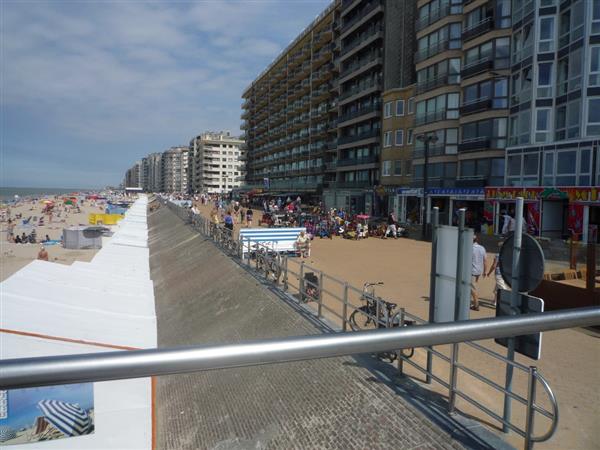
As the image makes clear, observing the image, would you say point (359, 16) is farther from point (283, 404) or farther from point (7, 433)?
point (7, 433)

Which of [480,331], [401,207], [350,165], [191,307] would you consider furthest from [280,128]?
[480,331]

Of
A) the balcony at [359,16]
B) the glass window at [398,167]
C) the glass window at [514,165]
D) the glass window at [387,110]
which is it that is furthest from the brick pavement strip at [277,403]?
the balcony at [359,16]

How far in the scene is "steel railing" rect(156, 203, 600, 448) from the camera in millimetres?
1467

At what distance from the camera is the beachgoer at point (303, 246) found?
1780cm

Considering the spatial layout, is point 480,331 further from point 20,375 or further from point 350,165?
point 350,165

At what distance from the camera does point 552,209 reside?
25.4 m

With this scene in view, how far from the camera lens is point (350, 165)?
51125 millimetres

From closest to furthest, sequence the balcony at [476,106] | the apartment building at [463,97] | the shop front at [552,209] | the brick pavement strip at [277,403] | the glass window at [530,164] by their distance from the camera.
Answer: the brick pavement strip at [277,403] → the shop front at [552,209] → the glass window at [530,164] → the apartment building at [463,97] → the balcony at [476,106]

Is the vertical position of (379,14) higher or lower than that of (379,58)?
higher

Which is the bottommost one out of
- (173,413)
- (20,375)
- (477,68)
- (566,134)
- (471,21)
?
(173,413)

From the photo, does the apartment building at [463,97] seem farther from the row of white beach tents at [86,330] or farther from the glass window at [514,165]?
the row of white beach tents at [86,330]

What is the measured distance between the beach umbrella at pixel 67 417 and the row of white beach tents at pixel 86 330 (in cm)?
4

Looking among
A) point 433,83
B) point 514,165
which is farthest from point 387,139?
point 514,165

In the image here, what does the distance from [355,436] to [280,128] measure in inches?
3049
